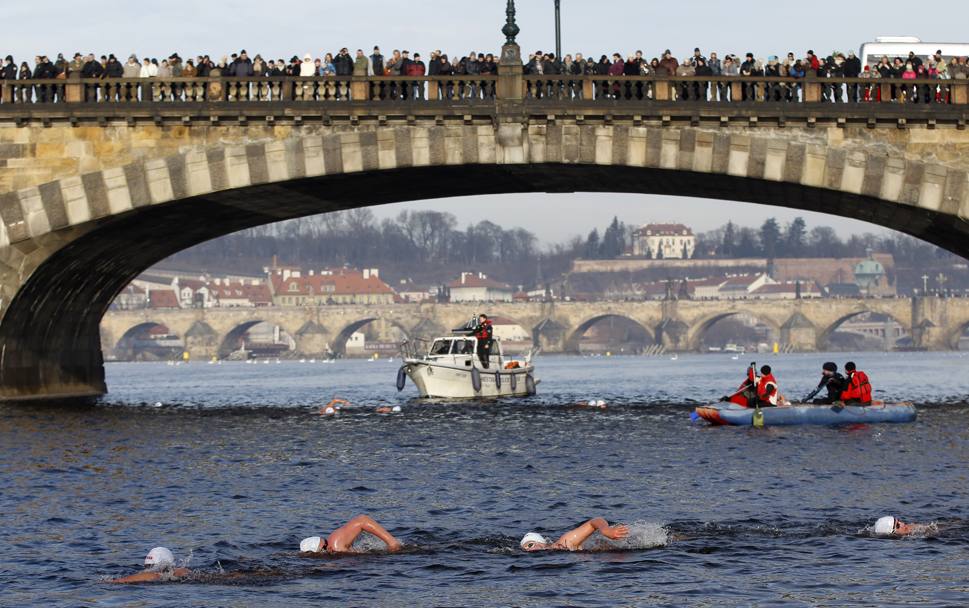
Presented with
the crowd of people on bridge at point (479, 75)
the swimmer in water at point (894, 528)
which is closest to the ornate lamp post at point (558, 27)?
the crowd of people on bridge at point (479, 75)

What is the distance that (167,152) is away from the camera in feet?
148

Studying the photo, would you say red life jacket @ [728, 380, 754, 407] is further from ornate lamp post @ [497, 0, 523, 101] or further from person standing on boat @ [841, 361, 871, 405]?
ornate lamp post @ [497, 0, 523, 101]

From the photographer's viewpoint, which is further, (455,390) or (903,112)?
(455,390)

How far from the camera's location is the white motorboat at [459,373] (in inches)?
Result: 2330

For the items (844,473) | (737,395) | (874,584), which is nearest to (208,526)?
(874,584)

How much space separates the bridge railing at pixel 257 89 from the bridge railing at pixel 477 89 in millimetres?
27

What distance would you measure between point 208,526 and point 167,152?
72.1 feet

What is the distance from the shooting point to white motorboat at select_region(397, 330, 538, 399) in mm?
59188

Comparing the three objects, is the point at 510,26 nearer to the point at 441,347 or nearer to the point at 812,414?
the point at 812,414

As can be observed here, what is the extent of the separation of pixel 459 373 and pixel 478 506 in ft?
105

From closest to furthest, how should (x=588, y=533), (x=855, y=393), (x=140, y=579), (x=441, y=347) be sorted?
(x=140, y=579)
(x=588, y=533)
(x=855, y=393)
(x=441, y=347)

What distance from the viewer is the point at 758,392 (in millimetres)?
42844

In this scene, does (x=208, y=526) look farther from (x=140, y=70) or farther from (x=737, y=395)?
(x=140, y=70)

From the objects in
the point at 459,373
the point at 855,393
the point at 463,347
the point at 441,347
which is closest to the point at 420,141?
the point at 855,393
